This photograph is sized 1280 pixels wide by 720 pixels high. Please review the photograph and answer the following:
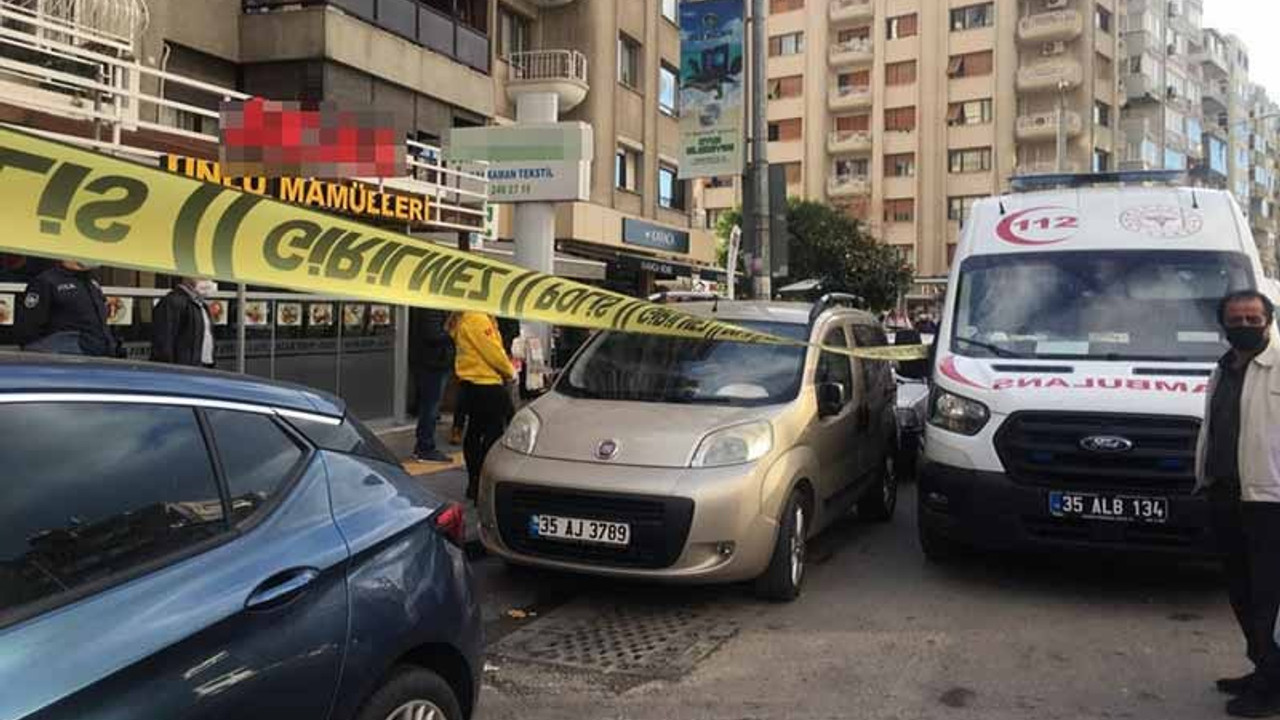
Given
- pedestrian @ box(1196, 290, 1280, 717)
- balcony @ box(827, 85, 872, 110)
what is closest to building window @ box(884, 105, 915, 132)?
balcony @ box(827, 85, 872, 110)

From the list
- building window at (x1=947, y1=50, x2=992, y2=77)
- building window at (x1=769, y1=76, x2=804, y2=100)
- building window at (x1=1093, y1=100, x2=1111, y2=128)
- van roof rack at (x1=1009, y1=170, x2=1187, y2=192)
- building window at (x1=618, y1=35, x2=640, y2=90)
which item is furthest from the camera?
building window at (x1=769, y1=76, x2=804, y2=100)

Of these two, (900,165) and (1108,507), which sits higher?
(900,165)

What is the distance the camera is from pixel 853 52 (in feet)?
198

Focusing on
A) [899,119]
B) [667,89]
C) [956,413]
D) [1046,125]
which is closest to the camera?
[956,413]

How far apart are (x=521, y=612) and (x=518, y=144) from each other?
806cm

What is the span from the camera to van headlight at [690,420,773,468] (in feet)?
18.6

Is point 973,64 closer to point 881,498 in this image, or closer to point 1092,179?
point 1092,179

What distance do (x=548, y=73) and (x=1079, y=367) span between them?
1985 centimetres

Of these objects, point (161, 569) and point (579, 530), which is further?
point (579, 530)

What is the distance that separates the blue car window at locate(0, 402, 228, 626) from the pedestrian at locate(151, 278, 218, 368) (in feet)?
19.4

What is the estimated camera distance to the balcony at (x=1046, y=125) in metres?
54.8

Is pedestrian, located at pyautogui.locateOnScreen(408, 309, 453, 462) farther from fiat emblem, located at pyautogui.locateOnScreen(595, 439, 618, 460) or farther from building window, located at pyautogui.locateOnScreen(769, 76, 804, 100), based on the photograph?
building window, located at pyautogui.locateOnScreen(769, 76, 804, 100)

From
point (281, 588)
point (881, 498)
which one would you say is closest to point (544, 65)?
point (881, 498)

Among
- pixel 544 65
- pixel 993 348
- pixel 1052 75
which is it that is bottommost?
pixel 993 348
